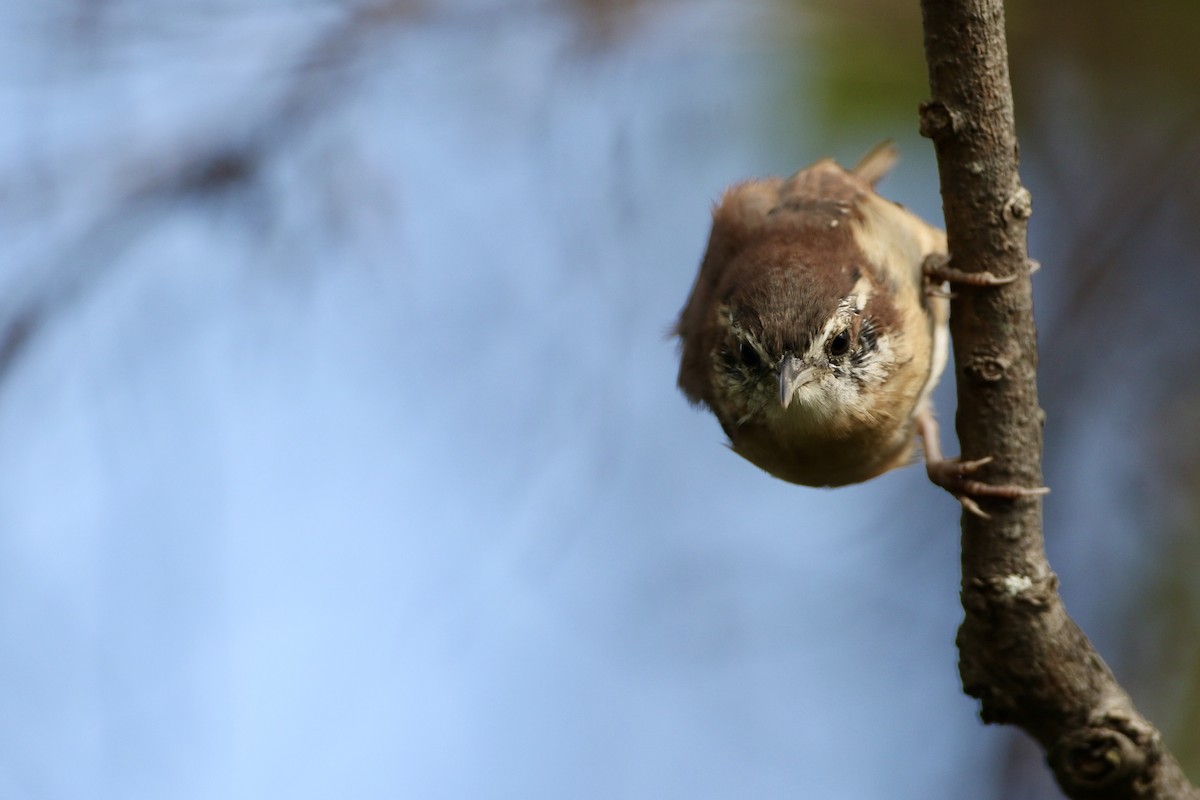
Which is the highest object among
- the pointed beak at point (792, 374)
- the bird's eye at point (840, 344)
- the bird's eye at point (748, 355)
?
the bird's eye at point (748, 355)

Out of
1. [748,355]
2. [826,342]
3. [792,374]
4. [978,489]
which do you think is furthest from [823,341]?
[978,489]

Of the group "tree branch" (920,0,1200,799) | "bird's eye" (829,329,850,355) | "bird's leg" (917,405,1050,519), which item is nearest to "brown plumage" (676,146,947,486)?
"bird's eye" (829,329,850,355)

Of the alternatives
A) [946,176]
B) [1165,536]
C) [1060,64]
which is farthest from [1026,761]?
[946,176]

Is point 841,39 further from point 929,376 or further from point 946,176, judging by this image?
point 946,176

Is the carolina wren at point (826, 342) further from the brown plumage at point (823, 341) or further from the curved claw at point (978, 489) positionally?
the curved claw at point (978, 489)

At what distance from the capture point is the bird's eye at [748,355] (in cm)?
434

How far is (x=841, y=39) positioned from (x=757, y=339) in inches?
93.5

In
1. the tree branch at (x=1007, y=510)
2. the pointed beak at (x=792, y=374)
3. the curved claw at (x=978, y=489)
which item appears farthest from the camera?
the pointed beak at (x=792, y=374)

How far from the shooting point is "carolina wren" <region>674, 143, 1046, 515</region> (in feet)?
14.0

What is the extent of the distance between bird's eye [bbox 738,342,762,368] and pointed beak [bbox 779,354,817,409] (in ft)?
0.39

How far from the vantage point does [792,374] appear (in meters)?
4.21

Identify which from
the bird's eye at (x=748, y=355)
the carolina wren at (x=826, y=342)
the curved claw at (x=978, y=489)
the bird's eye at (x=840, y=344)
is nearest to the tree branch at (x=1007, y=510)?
the curved claw at (x=978, y=489)

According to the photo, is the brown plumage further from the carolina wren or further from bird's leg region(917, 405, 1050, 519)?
bird's leg region(917, 405, 1050, 519)

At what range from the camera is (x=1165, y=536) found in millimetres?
6203
